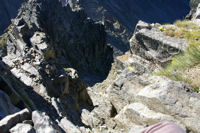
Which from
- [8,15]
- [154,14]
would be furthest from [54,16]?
[154,14]

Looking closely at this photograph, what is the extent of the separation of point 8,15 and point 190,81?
328ft

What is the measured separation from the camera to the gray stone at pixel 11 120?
3352mm

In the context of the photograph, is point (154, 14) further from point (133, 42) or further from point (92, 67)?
point (133, 42)

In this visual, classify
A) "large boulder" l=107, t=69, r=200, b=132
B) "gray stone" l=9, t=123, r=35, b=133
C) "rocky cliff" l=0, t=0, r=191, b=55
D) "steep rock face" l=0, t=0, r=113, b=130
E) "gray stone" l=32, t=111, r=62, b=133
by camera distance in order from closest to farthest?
"gray stone" l=9, t=123, r=35, b=133 → "gray stone" l=32, t=111, r=62, b=133 → "large boulder" l=107, t=69, r=200, b=132 → "steep rock face" l=0, t=0, r=113, b=130 → "rocky cliff" l=0, t=0, r=191, b=55

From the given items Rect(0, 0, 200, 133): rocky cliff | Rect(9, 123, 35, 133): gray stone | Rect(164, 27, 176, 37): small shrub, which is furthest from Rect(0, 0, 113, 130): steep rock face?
Rect(9, 123, 35, 133): gray stone

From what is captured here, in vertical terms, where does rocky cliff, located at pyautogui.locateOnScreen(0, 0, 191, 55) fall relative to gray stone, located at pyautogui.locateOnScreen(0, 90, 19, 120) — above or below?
above

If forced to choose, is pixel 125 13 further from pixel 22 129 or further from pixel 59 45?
pixel 22 129

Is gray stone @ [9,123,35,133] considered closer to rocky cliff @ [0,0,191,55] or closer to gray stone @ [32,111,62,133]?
gray stone @ [32,111,62,133]

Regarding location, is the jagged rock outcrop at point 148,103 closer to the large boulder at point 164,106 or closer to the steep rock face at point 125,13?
the large boulder at point 164,106

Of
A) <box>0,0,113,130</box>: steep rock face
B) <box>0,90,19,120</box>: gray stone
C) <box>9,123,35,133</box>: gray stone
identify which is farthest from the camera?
<box>0,0,113,130</box>: steep rock face

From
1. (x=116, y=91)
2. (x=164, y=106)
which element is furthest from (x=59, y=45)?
(x=164, y=106)

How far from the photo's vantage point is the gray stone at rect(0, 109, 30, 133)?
3352 millimetres

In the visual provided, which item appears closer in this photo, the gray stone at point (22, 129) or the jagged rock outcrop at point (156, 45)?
the gray stone at point (22, 129)

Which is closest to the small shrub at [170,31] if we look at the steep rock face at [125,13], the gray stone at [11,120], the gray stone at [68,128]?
the gray stone at [68,128]
